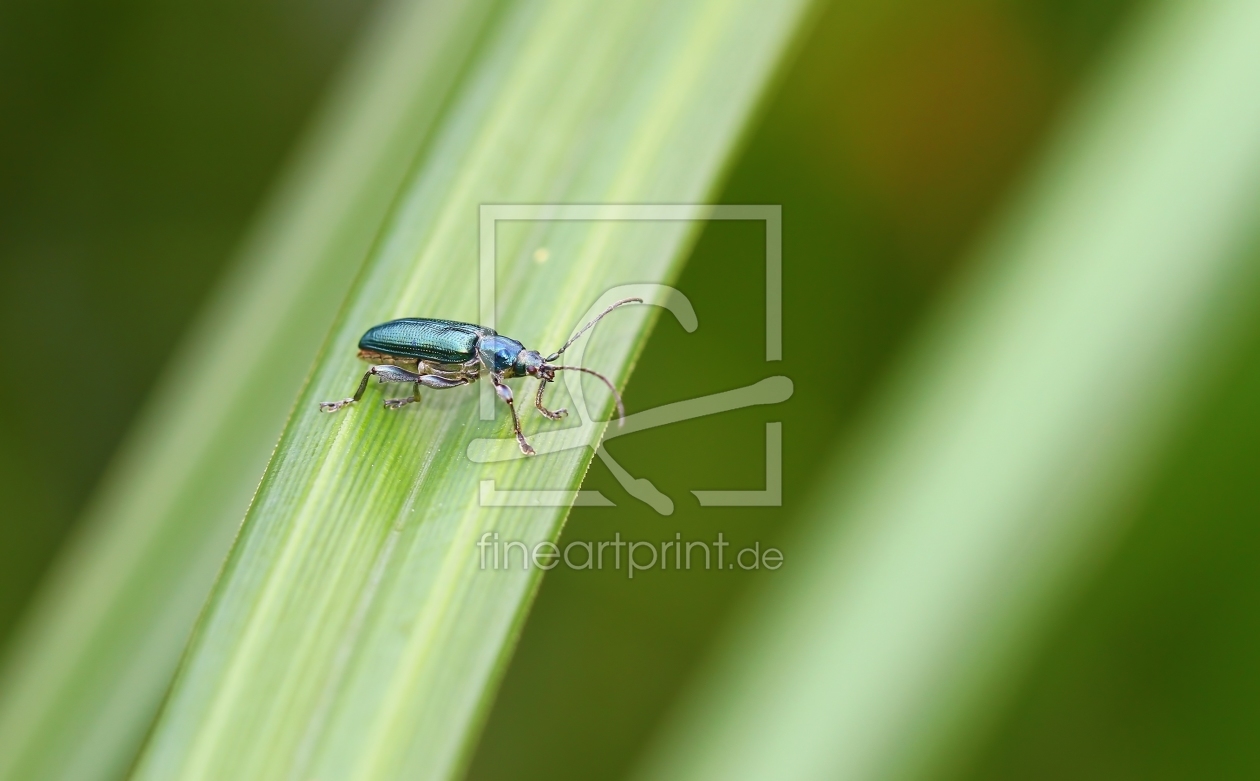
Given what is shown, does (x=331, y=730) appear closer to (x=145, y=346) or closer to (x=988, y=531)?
(x=988, y=531)

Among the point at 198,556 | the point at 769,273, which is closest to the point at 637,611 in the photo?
the point at 769,273

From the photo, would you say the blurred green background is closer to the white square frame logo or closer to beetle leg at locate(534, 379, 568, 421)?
the white square frame logo

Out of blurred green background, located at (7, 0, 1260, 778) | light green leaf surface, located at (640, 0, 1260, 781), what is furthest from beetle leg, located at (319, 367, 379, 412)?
light green leaf surface, located at (640, 0, 1260, 781)

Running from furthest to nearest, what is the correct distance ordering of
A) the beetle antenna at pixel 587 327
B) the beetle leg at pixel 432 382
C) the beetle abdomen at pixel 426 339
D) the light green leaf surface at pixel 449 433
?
the beetle leg at pixel 432 382, the beetle abdomen at pixel 426 339, the beetle antenna at pixel 587 327, the light green leaf surface at pixel 449 433

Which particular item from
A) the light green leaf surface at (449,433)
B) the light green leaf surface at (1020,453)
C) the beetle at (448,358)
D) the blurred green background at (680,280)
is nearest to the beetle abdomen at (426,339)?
the beetle at (448,358)

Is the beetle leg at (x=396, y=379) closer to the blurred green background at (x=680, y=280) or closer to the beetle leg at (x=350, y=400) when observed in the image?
the beetle leg at (x=350, y=400)

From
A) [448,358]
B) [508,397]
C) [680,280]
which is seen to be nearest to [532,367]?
[508,397]

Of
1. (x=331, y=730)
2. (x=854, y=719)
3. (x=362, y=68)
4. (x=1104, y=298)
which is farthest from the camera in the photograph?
(x=362, y=68)
